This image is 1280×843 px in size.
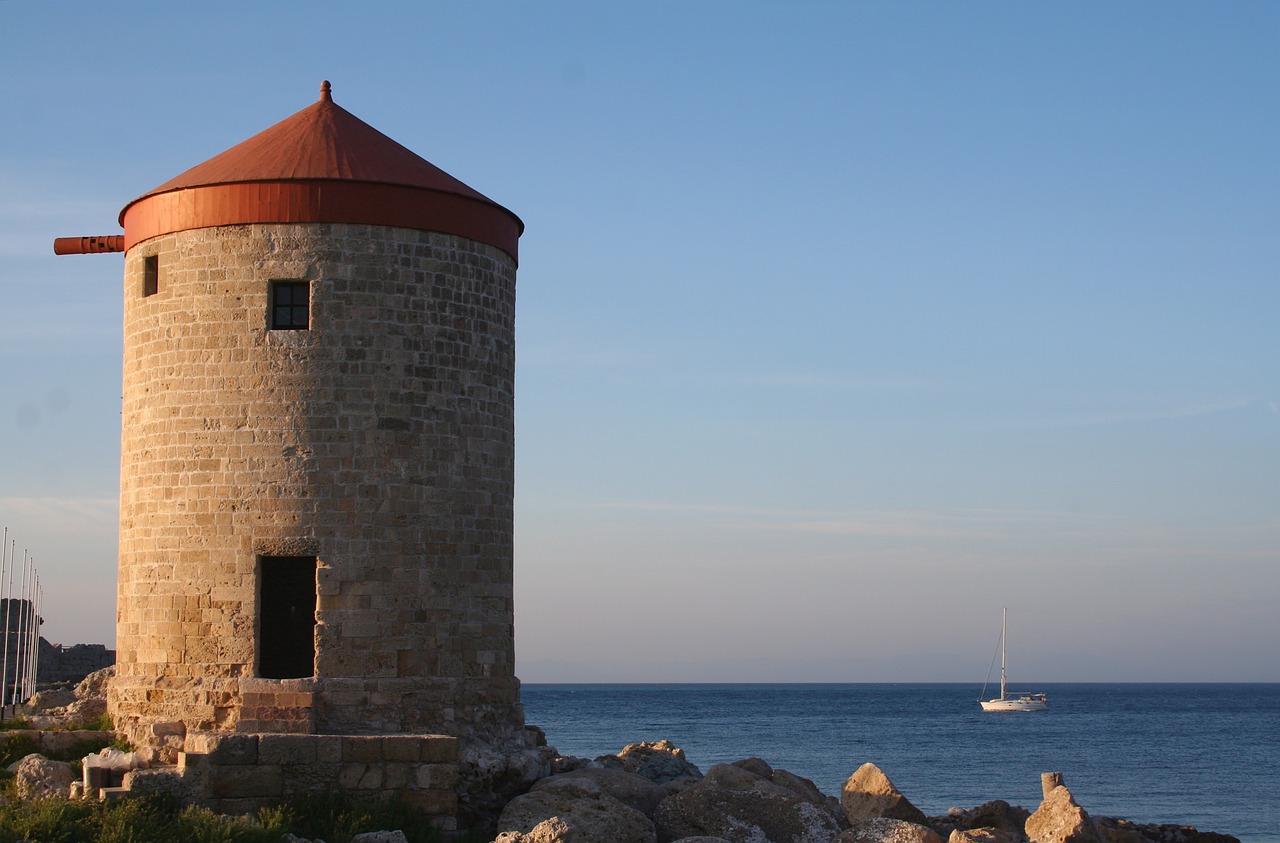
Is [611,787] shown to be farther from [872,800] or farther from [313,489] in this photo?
[313,489]

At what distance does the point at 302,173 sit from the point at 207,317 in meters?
1.77

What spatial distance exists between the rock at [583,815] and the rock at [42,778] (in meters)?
4.11

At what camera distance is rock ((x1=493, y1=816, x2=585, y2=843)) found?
41.2 feet

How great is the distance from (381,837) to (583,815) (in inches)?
74.7

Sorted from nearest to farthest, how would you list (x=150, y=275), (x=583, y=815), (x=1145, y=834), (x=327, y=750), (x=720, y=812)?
1. (x=583, y=815)
2. (x=327, y=750)
3. (x=720, y=812)
4. (x=150, y=275)
5. (x=1145, y=834)

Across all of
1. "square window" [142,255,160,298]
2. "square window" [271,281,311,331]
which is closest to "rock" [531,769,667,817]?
"square window" [271,281,311,331]

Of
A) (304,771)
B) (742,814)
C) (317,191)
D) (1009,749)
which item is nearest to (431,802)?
(304,771)

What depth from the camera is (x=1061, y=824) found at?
15.9 m

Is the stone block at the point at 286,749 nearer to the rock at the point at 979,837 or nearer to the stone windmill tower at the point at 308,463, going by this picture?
the stone windmill tower at the point at 308,463

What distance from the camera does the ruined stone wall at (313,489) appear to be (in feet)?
47.1

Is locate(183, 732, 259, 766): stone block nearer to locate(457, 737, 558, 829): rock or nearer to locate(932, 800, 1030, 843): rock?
locate(457, 737, 558, 829): rock

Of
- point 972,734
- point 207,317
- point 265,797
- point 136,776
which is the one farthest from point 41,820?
point 972,734

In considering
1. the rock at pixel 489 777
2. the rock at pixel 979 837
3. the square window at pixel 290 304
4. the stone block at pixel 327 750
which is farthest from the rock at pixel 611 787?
the square window at pixel 290 304

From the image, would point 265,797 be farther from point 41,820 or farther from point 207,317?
point 207,317
